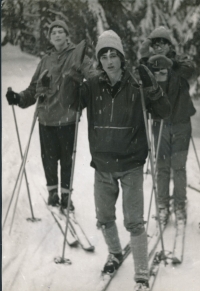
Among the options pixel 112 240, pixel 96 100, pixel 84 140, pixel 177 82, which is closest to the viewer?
pixel 96 100

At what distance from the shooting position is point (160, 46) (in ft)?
12.1

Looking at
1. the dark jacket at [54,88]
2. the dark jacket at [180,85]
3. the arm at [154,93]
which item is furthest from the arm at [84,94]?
the dark jacket at [180,85]

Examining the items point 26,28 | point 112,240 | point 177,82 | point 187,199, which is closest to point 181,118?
point 177,82

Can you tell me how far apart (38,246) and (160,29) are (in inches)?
82.1

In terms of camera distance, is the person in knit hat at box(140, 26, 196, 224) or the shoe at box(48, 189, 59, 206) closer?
the person in knit hat at box(140, 26, 196, 224)

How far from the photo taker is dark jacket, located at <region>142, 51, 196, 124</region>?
3770mm

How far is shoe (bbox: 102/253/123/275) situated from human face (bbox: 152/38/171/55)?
1775 mm

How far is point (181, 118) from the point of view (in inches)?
154

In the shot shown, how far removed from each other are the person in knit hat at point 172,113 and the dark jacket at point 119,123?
0.76 meters

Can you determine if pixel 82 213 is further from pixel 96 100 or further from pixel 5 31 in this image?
pixel 5 31

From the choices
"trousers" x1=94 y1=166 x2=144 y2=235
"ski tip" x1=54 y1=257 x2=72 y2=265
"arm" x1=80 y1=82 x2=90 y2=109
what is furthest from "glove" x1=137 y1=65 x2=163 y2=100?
"ski tip" x1=54 y1=257 x2=72 y2=265

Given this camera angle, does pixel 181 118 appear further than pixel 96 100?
Yes

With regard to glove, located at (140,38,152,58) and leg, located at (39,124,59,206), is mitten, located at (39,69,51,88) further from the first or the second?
glove, located at (140,38,152,58)

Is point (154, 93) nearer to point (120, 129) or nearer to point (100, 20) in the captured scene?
point (120, 129)
